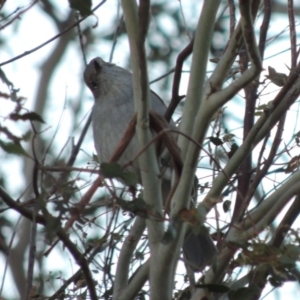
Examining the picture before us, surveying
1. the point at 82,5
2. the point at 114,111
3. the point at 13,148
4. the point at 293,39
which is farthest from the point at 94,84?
the point at 13,148

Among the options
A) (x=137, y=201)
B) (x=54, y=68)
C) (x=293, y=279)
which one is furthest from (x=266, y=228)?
(x=54, y=68)

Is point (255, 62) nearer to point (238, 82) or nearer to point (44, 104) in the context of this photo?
point (238, 82)

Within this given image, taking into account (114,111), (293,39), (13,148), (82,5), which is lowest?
(13,148)

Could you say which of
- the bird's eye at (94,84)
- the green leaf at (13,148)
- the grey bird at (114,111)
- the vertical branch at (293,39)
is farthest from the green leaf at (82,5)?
the bird's eye at (94,84)

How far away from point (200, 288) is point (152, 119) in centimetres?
54

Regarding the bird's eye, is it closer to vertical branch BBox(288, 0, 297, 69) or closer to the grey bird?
the grey bird

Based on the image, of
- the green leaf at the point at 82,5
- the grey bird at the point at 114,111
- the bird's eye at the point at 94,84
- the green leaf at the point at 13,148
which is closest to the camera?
the green leaf at the point at 13,148

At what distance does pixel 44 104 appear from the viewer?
23.4 feet

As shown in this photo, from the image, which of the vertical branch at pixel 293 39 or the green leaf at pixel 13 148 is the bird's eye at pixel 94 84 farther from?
the green leaf at pixel 13 148

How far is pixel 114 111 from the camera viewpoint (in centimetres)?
397

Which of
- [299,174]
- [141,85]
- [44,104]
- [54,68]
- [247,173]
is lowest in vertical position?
[299,174]

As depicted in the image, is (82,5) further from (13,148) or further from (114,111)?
(114,111)

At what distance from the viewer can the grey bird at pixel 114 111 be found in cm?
355

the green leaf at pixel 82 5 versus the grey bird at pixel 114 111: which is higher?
the grey bird at pixel 114 111
